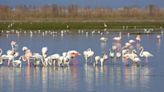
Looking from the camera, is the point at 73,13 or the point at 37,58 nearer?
the point at 37,58

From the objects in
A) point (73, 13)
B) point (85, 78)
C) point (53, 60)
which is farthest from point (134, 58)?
point (73, 13)

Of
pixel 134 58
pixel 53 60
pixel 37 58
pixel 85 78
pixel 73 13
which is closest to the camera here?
pixel 85 78

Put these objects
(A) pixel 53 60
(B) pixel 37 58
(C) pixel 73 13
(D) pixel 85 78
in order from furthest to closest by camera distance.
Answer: (C) pixel 73 13 < (B) pixel 37 58 < (A) pixel 53 60 < (D) pixel 85 78

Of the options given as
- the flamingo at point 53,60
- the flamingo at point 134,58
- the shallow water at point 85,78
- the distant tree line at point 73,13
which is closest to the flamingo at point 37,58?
the flamingo at point 53,60

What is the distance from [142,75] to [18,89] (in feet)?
13.3

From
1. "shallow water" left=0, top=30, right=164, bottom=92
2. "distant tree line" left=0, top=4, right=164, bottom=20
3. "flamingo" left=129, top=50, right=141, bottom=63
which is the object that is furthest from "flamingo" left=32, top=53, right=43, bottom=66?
"distant tree line" left=0, top=4, right=164, bottom=20

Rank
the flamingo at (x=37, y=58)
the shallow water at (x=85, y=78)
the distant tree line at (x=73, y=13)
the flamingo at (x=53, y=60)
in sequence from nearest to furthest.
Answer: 1. the shallow water at (x=85, y=78)
2. the flamingo at (x=53, y=60)
3. the flamingo at (x=37, y=58)
4. the distant tree line at (x=73, y=13)

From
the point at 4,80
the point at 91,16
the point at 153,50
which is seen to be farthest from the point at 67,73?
the point at 91,16

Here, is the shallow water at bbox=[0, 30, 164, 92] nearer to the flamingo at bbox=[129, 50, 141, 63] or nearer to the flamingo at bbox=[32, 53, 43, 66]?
the flamingo at bbox=[129, 50, 141, 63]

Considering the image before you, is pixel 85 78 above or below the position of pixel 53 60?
below

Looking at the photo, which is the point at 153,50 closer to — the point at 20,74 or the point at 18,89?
the point at 20,74

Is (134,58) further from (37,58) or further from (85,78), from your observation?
(85,78)

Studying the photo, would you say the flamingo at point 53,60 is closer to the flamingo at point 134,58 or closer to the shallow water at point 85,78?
the shallow water at point 85,78

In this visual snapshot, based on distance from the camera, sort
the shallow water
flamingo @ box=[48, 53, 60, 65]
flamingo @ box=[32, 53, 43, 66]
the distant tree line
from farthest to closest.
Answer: the distant tree line < flamingo @ box=[32, 53, 43, 66] < flamingo @ box=[48, 53, 60, 65] < the shallow water
